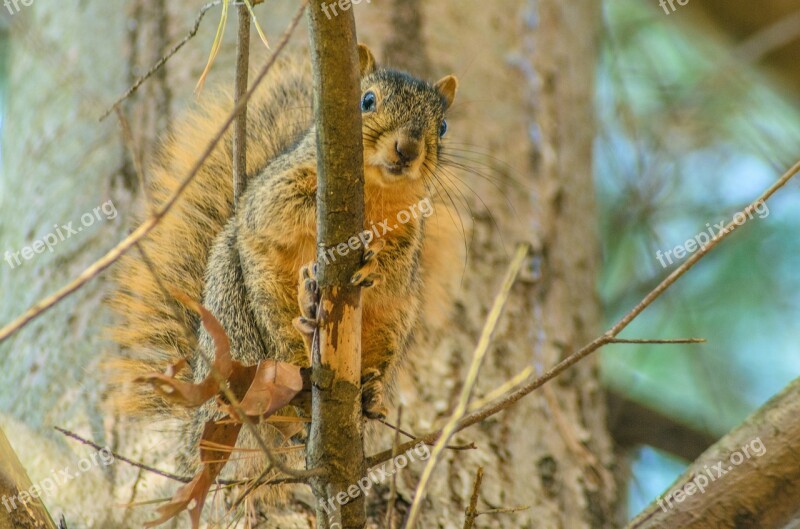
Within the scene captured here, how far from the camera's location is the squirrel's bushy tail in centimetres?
155

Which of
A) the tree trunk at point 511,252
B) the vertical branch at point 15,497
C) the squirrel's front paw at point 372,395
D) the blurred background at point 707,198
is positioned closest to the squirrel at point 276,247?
the squirrel's front paw at point 372,395

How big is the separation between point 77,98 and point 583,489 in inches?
53.1

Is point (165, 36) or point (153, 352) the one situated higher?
point (165, 36)

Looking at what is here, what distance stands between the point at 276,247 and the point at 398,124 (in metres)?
0.30

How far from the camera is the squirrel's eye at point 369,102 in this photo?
1.51 meters

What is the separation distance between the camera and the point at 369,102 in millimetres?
1521

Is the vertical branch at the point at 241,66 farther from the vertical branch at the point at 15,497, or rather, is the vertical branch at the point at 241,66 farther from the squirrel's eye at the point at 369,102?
the vertical branch at the point at 15,497

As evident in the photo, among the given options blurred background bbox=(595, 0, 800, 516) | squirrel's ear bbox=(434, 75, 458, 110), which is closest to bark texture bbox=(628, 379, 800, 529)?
squirrel's ear bbox=(434, 75, 458, 110)

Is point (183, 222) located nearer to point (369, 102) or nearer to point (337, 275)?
point (369, 102)

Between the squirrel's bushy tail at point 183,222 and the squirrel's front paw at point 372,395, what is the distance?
346 mm

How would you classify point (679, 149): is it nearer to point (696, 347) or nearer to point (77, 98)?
point (696, 347)

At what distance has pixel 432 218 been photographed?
1.76 m

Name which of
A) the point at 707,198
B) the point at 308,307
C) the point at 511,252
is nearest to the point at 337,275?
the point at 308,307

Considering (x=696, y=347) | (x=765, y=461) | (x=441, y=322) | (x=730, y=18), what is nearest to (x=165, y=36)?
(x=441, y=322)
